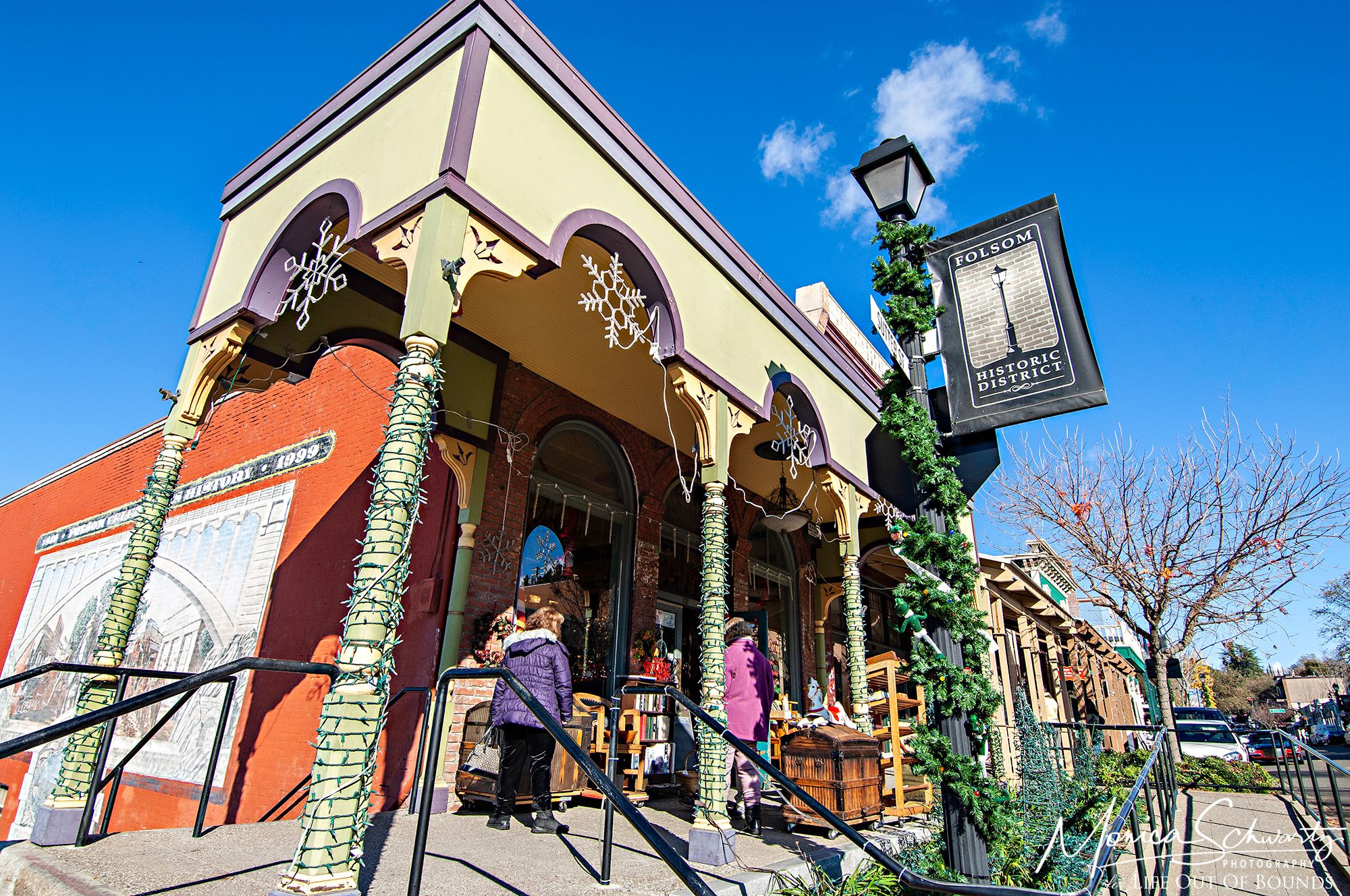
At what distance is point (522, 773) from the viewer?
5391mm

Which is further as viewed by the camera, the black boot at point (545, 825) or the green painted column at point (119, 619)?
the black boot at point (545, 825)

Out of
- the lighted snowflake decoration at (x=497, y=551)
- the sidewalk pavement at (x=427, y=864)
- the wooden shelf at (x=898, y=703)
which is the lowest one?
the sidewalk pavement at (x=427, y=864)

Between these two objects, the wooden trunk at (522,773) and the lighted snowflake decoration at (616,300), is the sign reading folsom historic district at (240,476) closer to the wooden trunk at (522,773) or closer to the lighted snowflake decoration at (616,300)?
the wooden trunk at (522,773)

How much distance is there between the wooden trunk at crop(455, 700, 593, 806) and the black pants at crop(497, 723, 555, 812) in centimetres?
14

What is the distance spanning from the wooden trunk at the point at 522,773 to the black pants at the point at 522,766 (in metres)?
0.14

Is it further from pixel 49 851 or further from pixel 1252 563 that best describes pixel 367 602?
pixel 1252 563

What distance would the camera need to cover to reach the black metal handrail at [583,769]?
7.94ft

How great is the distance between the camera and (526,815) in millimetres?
5824

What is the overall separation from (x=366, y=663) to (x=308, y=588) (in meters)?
5.32

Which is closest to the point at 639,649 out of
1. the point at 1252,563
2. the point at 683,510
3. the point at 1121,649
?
the point at 683,510

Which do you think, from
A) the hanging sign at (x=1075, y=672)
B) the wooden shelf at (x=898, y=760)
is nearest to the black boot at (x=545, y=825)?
the wooden shelf at (x=898, y=760)

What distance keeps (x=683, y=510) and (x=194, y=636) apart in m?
6.48

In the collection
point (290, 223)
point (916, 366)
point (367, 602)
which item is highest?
point (290, 223)

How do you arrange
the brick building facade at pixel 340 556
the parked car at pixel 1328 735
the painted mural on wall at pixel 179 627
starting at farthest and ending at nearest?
the parked car at pixel 1328 735, the painted mural on wall at pixel 179 627, the brick building facade at pixel 340 556
